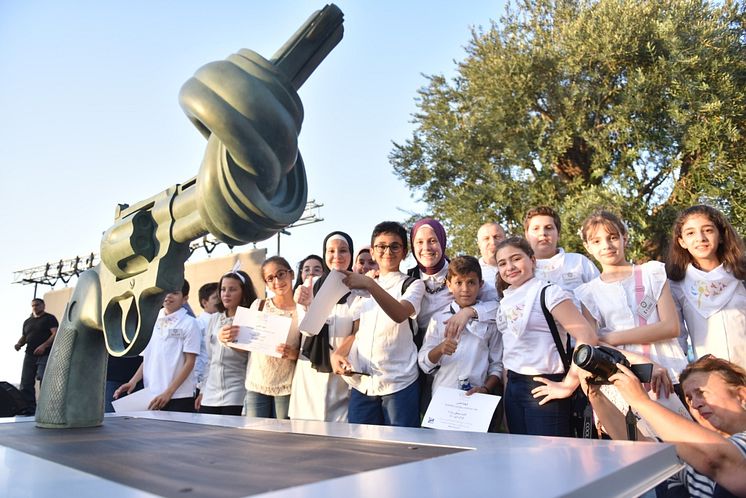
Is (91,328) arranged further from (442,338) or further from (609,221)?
(609,221)

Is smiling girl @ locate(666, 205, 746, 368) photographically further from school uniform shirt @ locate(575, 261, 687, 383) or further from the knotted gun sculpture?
the knotted gun sculpture

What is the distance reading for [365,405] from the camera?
11.1 feet

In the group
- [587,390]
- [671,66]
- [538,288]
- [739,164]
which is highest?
[671,66]

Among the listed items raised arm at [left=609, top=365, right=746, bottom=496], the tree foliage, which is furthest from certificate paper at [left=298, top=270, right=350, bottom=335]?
the tree foliage

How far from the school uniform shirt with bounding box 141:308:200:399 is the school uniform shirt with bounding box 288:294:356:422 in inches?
50.0

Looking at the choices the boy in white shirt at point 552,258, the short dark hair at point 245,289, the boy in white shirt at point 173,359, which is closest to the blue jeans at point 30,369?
the boy in white shirt at point 173,359

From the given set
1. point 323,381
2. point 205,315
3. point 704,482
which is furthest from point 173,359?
point 704,482

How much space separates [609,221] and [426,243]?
110 cm

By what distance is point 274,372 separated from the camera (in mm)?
4004

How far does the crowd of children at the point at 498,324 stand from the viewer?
292 centimetres

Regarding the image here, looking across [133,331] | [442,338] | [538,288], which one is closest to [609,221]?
[538,288]

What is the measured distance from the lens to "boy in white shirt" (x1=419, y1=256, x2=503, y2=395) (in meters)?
3.29

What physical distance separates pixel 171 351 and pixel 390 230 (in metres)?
2.14

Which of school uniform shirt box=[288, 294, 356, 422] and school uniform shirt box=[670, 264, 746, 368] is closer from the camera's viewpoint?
school uniform shirt box=[670, 264, 746, 368]
